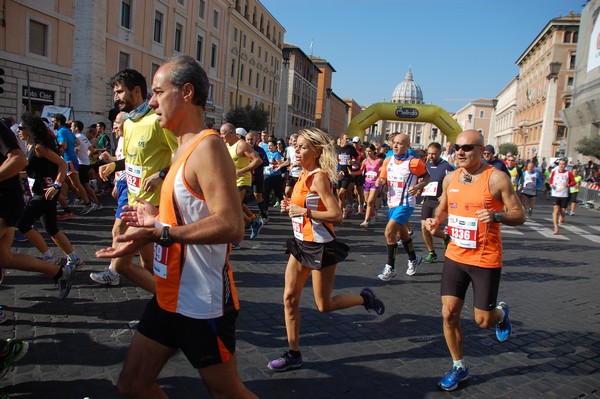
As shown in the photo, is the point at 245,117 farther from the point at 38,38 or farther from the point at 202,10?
the point at 38,38

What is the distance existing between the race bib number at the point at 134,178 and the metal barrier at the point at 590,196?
22990 millimetres

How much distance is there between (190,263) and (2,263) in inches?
112

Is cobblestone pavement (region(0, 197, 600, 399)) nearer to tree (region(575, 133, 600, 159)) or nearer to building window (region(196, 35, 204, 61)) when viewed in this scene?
tree (region(575, 133, 600, 159))

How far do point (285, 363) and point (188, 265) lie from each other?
1.80m

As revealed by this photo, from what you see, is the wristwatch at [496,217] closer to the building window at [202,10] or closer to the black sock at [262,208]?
the black sock at [262,208]

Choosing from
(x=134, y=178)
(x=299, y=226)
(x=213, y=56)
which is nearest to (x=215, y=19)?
(x=213, y=56)

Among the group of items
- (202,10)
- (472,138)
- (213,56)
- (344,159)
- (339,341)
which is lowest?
(339,341)

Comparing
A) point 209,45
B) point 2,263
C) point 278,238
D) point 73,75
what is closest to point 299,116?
point 209,45

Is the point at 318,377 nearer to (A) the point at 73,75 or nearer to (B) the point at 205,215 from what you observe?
(B) the point at 205,215

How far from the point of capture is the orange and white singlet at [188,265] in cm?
206

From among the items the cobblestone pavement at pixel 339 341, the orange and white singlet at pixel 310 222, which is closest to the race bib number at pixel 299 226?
the orange and white singlet at pixel 310 222

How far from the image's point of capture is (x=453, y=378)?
3.48 meters

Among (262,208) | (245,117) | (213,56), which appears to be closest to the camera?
(262,208)

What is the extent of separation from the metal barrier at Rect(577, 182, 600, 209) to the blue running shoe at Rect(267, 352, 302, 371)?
22.6 metres
